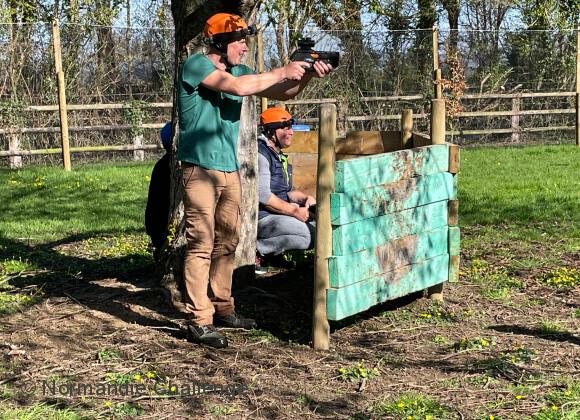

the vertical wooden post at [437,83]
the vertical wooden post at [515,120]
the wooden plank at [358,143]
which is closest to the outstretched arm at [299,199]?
the wooden plank at [358,143]

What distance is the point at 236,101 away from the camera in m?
5.10

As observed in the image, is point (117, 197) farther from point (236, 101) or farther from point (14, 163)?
point (236, 101)

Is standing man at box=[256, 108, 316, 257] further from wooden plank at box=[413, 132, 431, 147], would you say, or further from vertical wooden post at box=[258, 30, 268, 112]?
vertical wooden post at box=[258, 30, 268, 112]

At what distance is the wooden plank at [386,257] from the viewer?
16.1 ft

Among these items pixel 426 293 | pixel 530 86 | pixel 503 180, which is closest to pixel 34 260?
pixel 426 293

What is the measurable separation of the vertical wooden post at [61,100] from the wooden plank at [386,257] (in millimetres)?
9364

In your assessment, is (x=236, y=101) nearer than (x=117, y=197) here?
Yes

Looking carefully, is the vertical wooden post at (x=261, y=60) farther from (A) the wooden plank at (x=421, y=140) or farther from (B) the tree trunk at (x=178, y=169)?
(B) the tree trunk at (x=178, y=169)

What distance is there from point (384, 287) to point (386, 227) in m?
0.37

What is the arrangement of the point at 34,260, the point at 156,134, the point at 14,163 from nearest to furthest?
the point at 34,260
the point at 14,163
the point at 156,134

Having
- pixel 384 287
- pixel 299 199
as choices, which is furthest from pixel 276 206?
pixel 384 287

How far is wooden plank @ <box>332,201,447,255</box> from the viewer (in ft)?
16.1

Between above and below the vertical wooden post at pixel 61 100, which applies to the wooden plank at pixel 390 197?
below

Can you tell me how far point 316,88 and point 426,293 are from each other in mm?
10852
